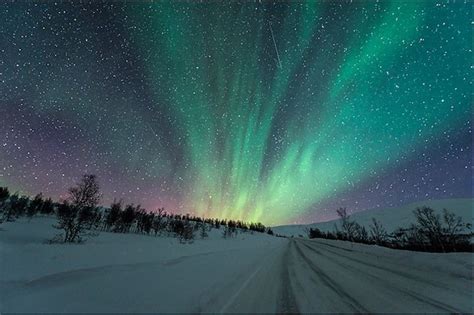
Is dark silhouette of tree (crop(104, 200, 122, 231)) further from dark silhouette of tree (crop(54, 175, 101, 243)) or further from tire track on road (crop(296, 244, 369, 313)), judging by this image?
tire track on road (crop(296, 244, 369, 313))

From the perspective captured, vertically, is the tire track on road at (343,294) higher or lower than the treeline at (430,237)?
lower

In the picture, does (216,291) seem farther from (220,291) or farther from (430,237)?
(430,237)

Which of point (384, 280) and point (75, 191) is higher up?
point (75, 191)

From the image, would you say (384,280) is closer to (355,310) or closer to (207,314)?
(355,310)

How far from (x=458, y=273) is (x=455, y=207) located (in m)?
178

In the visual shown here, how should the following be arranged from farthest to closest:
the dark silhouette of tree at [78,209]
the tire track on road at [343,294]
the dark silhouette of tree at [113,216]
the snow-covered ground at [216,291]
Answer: the dark silhouette of tree at [113,216]
the dark silhouette of tree at [78,209]
the snow-covered ground at [216,291]
the tire track on road at [343,294]

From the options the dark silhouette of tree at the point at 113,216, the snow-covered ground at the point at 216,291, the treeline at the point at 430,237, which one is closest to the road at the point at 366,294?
the snow-covered ground at the point at 216,291

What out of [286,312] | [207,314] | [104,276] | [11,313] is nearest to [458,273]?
[286,312]

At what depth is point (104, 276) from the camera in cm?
684

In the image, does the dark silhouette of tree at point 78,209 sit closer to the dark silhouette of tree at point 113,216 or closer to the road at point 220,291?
the road at point 220,291

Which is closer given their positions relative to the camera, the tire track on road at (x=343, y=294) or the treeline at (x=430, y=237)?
the tire track on road at (x=343, y=294)

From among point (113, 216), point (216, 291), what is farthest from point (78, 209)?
point (113, 216)

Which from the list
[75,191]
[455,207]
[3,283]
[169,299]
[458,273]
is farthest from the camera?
[455,207]

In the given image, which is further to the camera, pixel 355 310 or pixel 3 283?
pixel 3 283
